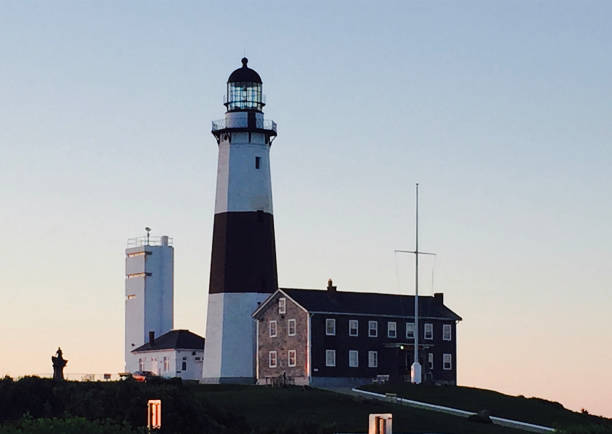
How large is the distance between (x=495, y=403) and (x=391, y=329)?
553 inches

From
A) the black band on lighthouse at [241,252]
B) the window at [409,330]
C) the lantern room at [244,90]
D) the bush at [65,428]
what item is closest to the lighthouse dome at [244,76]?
the lantern room at [244,90]

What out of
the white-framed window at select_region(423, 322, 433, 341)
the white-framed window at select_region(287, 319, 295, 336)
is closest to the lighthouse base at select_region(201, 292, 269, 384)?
the white-framed window at select_region(287, 319, 295, 336)

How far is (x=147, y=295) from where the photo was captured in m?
121

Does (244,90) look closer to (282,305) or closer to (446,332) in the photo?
(282,305)

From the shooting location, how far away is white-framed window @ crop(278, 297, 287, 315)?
333 ft

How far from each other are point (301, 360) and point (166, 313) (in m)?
25.0

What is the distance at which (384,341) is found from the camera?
10319cm

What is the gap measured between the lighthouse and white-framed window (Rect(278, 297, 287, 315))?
5.24 ft

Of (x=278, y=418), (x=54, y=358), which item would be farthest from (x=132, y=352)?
(x=278, y=418)

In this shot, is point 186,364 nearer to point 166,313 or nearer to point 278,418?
point 166,313

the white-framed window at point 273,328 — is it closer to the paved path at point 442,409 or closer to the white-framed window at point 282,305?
the white-framed window at point 282,305

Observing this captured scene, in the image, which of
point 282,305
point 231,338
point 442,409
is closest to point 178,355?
point 231,338

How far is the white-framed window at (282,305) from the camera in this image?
333 ft

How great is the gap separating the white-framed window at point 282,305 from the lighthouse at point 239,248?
160 cm
